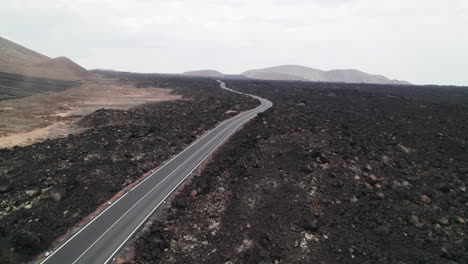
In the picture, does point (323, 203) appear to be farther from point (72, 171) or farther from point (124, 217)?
point (72, 171)

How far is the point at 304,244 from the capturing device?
1845 cm

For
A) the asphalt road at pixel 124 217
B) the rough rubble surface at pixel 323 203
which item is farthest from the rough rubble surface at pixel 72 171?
the rough rubble surface at pixel 323 203

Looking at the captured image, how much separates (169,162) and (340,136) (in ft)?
94.9

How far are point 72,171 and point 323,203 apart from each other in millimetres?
31248

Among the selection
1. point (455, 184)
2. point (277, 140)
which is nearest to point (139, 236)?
point (277, 140)

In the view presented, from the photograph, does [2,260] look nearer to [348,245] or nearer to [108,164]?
[108,164]

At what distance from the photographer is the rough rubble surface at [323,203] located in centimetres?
1784

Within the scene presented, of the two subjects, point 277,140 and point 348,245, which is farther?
point 277,140

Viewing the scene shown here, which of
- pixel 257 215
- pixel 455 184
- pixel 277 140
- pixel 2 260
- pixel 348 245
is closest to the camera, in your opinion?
pixel 2 260

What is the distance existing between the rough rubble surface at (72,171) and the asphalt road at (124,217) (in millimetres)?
1792

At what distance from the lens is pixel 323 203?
23.4 meters

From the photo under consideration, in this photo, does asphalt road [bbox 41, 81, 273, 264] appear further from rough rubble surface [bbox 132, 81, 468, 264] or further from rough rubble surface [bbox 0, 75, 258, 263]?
rough rubble surface [bbox 132, 81, 468, 264]

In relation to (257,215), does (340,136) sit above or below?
above

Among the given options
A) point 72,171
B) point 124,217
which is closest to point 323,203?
point 124,217
